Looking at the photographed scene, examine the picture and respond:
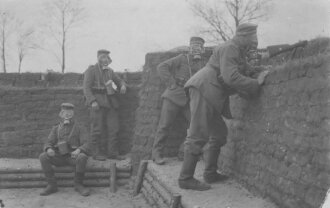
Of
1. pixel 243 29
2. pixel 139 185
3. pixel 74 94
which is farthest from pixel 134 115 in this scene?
pixel 243 29

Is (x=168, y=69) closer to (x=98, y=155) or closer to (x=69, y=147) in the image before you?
(x=69, y=147)

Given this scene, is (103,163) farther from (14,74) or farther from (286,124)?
(286,124)

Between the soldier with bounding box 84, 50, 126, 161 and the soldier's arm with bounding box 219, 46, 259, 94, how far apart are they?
4.27 meters

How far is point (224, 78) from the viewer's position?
5.54 metres

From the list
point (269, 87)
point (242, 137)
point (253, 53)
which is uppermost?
point (253, 53)

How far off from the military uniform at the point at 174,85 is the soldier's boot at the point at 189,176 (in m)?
2.23

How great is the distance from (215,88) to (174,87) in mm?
2306

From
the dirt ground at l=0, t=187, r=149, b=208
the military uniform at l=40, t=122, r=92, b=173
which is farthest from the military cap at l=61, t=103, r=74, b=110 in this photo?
the dirt ground at l=0, t=187, r=149, b=208

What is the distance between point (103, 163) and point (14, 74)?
3.35 metres

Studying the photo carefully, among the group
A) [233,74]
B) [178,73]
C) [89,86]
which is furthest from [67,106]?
[233,74]

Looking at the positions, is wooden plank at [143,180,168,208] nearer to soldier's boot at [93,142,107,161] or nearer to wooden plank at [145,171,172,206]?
wooden plank at [145,171,172,206]

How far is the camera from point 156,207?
6.66 m

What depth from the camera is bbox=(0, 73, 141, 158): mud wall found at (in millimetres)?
10250

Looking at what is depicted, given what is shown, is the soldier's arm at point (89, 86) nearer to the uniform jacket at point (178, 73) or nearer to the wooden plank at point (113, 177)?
the wooden plank at point (113, 177)
